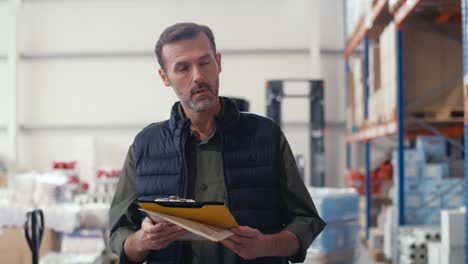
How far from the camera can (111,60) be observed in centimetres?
1251

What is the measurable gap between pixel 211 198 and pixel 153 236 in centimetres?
26

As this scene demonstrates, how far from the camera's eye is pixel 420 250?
5836 mm

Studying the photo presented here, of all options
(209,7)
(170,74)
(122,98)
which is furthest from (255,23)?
(170,74)

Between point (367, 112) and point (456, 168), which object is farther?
point (367, 112)

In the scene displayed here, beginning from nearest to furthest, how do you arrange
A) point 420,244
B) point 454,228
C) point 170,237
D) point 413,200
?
point 170,237 → point 454,228 → point 420,244 → point 413,200

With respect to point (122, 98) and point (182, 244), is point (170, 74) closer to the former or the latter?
point (182, 244)

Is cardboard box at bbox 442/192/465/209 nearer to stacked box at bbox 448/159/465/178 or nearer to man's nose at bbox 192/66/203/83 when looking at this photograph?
stacked box at bbox 448/159/465/178

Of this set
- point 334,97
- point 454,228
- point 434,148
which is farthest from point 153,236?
point 334,97

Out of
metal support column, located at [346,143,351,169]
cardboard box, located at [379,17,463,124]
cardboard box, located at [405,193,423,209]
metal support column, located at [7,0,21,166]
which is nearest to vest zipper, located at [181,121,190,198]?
cardboard box, located at [379,17,463,124]

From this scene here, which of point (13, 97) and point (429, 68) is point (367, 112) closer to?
point (429, 68)

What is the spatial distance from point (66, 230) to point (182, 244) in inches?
201

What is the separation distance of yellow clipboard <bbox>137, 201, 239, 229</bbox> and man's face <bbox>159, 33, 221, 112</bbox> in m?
0.38

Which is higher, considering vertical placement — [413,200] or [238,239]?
[238,239]

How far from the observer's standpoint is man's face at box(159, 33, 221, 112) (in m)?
2.03
